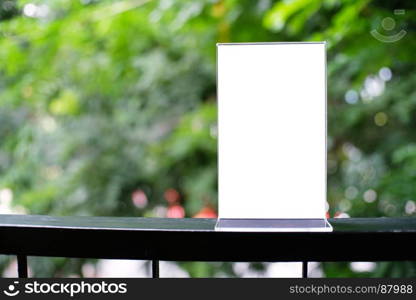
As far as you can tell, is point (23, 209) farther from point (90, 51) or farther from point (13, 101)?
point (90, 51)

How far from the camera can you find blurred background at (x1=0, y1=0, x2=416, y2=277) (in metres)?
1.54

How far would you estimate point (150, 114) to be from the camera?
2273 mm

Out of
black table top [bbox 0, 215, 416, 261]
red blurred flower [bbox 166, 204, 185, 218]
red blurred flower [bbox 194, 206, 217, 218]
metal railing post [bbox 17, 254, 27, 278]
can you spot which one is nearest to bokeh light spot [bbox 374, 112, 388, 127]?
red blurred flower [bbox 194, 206, 217, 218]

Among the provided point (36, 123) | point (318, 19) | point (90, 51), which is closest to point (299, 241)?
point (318, 19)

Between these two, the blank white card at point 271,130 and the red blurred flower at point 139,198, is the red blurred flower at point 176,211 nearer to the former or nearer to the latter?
the red blurred flower at point 139,198

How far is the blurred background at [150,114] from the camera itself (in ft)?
5.06

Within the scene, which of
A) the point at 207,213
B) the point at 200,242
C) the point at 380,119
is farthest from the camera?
the point at 380,119

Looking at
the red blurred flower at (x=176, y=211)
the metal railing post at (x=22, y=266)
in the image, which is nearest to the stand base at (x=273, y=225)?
the metal railing post at (x=22, y=266)

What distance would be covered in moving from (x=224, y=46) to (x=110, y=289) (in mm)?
265

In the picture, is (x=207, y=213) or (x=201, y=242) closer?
(x=201, y=242)

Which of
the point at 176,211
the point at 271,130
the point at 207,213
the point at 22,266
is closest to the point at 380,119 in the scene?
the point at 207,213

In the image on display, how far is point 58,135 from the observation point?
86.7 inches

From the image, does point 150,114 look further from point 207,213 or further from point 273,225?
point 273,225

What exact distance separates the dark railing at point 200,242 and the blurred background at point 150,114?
94cm
